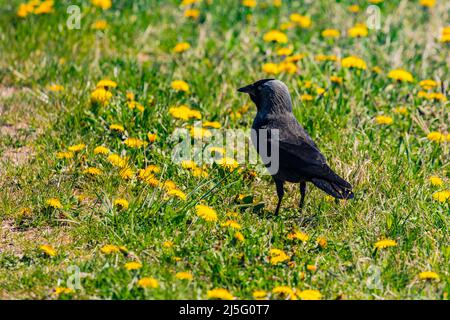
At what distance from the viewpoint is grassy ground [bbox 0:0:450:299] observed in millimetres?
4852

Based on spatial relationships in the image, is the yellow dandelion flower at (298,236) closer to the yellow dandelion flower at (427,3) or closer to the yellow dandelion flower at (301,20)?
the yellow dandelion flower at (301,20)

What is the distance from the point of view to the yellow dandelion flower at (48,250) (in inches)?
195

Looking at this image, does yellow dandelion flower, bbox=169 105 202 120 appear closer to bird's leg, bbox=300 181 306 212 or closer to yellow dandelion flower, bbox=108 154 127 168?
yellow dandelion flower, bbox=108 154 127 168

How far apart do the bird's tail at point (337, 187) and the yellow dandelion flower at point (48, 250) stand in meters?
1.78

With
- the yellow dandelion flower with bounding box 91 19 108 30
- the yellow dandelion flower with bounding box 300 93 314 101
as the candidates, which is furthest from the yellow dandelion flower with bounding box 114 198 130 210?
the yellow dandelion flower with bounding box 91 19 108 30

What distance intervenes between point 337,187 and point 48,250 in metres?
1.94

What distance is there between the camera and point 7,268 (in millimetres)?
4957

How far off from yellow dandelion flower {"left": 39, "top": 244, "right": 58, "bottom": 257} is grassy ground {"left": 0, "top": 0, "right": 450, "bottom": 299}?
0.03 meters

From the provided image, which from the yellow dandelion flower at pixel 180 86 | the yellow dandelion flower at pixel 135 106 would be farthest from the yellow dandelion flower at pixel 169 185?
the yellow dandelion flower at pixel 180 86

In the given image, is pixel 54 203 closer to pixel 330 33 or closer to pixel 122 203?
pixel 122 203

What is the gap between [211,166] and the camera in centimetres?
628

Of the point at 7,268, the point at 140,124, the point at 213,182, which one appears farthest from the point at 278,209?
the point at 7,268

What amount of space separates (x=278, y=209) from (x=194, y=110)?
4.94ft

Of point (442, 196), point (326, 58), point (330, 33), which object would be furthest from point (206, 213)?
point (330, 33)
